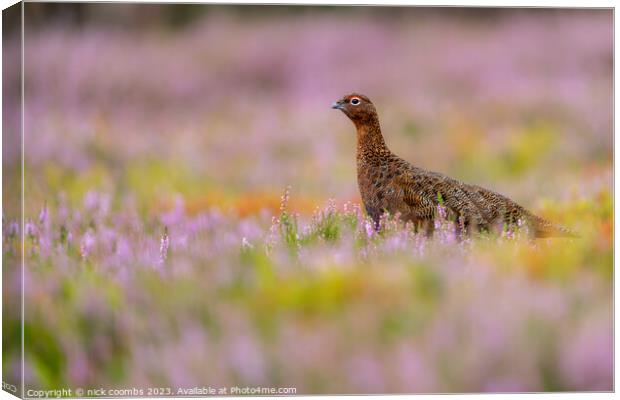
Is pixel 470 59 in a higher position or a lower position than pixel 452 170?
higher

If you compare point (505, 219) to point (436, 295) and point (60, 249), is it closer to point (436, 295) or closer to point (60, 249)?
point (436, 295)

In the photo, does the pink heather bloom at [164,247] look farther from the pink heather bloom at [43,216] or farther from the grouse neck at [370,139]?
the grouse neck at [370,139]

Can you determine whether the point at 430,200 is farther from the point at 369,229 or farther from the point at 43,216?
the point at 43,216

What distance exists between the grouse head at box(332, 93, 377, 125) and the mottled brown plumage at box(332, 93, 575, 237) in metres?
0.33

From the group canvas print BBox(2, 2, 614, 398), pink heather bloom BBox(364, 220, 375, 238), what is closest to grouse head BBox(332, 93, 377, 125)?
canvas print BBox(2, 2, 614, 398)

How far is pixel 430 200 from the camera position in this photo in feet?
20.3

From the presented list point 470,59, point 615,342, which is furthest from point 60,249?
point 470,59

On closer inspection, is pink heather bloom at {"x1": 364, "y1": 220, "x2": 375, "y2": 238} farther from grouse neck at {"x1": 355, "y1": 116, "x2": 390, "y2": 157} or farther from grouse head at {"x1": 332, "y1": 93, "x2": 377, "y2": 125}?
grouse head at {"x1": 332, "y1": 93, "x2": 377, "y2": 125}

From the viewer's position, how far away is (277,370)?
15.9 feet

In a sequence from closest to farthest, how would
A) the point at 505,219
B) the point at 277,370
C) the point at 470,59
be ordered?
the point at 277,370, the point at 505,219, the point at 470,59

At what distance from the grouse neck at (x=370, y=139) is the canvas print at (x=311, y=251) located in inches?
0.4

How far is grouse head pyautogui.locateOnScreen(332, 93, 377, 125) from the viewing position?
683cm

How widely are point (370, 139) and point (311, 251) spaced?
4.96ft

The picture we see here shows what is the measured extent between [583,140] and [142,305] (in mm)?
5673
